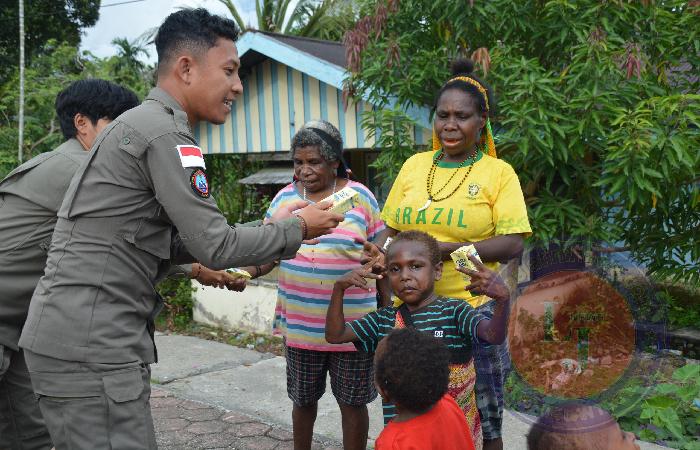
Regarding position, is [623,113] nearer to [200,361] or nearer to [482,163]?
[482,163]

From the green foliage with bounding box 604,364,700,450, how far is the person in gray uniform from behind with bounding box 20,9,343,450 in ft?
9.12

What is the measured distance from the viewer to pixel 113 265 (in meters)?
2.17

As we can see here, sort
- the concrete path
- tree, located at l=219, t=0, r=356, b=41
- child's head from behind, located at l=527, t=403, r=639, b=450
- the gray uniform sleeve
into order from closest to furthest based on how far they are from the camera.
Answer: child's head from behind, located at l=527, t=403, r=639, b=450 < the gray uniform sleeve < the concrete path < tree, located at l=219, t=0, r=356, b=41

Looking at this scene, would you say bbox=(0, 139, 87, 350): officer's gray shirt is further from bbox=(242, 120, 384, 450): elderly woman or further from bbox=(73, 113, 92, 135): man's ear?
bbox=(242, 120, 384, 450): elderly woman

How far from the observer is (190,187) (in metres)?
2.14

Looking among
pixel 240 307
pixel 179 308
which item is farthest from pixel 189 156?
pixel 179 308

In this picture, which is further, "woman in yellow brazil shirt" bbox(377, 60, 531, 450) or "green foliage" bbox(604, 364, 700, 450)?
"green foliage" bbox(604, 364, 700, 450)

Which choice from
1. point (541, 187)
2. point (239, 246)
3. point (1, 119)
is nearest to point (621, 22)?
point (541, 187)

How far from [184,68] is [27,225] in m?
1.06

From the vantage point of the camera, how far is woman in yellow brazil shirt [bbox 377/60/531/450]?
2889mm

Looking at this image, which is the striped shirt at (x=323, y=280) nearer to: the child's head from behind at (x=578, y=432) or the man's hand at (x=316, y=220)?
the man's hand at (x=316, y=220)

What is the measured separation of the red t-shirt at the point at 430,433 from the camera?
2250mm

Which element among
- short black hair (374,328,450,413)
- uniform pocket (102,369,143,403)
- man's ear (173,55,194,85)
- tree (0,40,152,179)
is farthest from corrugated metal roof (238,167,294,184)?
uniform pocket (102,369,143,403)

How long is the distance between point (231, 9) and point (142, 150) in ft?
64.5
